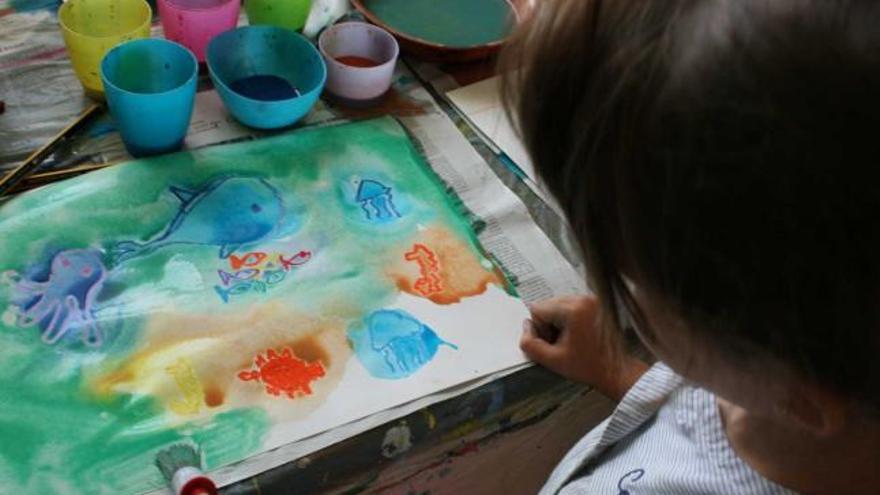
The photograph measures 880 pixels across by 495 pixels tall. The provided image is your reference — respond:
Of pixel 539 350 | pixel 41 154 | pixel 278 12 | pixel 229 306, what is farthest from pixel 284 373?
pixel 278 12

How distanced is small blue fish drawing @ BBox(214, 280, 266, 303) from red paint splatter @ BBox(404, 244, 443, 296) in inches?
4.6

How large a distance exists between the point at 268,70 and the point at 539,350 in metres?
0.38

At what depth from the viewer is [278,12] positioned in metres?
0.83

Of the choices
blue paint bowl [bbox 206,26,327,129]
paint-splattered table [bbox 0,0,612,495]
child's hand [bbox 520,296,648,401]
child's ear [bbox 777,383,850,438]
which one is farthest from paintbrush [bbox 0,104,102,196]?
child's ear [bbox 777,383,850,438]

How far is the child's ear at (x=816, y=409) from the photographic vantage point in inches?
15.3

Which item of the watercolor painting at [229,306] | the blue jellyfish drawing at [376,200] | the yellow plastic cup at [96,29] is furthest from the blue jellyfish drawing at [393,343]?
the yellow plastic cup at [96,29]

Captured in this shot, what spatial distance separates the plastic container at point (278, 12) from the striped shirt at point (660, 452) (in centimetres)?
48

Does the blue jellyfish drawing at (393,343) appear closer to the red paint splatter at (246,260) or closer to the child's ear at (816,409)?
the red paint splatter at (246,260)

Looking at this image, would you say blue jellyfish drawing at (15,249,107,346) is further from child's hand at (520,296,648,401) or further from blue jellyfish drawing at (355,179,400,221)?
child's hand at (520,296,648,401)

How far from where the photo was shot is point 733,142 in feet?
1.04

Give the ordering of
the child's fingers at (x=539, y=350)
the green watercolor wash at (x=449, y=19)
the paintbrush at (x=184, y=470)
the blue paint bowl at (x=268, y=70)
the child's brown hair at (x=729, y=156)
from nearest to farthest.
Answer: the child's brown hair at (x=729, y=156) → the paintbrush at (x=184, y=470) → the child's fingers at (x=539, y=350) → the blue paint bowl at (x=268, y=70) → the green watercolor wash at (x=449, y=19)

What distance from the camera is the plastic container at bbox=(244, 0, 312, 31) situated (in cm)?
83

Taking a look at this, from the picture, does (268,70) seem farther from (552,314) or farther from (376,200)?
(552,314)

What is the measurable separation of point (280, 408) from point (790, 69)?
1.31 feet
